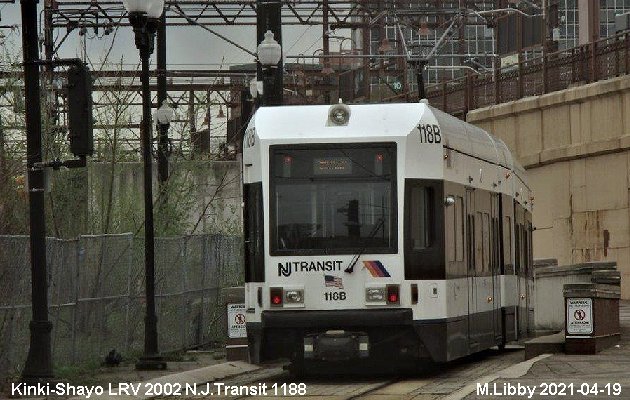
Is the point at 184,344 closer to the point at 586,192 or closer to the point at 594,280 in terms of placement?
the point at 594,280

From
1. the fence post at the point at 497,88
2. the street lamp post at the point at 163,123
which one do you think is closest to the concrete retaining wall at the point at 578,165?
the fence post at the point at 497,88

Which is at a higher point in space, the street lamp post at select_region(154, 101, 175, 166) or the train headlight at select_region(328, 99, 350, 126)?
the street lamp post at select_region(154, 101, 175, 166)

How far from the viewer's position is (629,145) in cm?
4306

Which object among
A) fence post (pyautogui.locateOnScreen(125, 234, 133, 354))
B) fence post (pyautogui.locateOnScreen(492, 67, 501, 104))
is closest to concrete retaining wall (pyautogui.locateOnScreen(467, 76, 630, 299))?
fence post (pyautogui.locateOnScreen(492, 67, 501, 104))

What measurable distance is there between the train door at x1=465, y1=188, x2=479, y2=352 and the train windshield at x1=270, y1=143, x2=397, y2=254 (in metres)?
2.31

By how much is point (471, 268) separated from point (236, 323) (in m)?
3.78

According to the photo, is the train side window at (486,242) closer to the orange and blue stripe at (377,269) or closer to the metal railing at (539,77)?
the orange and blue stripe at (377,269)

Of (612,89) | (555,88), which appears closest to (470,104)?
(555,88)

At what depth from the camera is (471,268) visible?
2166 centimetres

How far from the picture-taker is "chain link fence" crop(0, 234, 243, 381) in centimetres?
1948

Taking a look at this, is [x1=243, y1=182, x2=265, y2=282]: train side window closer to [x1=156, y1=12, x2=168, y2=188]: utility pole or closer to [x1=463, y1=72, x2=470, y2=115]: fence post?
[x1=156, y1=12, x2=168, y2=188]: utility pole

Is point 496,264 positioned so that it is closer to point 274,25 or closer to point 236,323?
point 236,323

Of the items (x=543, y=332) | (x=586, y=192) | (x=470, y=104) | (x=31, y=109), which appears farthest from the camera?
(x=470, y=104)

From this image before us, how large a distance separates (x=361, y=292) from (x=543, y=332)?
504 inches
